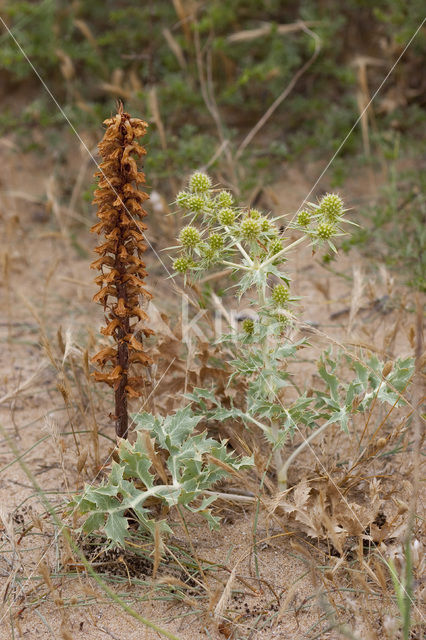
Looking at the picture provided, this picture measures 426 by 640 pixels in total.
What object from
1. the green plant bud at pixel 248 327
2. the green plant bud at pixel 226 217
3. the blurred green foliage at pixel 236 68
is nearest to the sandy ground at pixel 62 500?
the green plant bud at pixel 248 327

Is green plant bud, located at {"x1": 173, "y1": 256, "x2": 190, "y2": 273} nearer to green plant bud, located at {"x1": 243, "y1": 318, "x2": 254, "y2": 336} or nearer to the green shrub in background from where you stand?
green plant bud, located at {"x1": 243, "y1": 318, "x2": 254, "y2": 336}

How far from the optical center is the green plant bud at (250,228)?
204 cm

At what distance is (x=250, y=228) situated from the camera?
2.04 meters

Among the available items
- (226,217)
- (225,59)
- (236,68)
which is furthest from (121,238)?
(236,68)

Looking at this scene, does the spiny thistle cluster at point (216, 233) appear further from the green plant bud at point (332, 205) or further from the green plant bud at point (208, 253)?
the green plant bud at point (332, 205)

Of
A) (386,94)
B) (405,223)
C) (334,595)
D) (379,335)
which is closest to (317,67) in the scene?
(386,94)

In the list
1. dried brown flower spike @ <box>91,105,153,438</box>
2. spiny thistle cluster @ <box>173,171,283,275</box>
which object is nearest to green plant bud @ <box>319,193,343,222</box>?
spiny thistle cluster @ <box>173,171,283,275</box>

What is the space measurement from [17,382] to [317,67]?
300 centimetres

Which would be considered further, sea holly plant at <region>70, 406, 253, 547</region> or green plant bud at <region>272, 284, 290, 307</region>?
green plant bud at <region>272, 284, 290, 307</region>

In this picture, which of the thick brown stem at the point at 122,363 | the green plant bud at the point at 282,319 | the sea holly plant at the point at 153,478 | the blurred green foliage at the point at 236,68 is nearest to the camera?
the sea holly plant at the point at 153,478

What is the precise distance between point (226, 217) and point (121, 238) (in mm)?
325

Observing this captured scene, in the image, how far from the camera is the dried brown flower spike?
2055mm

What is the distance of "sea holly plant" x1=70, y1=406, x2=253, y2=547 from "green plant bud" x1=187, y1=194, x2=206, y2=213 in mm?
615

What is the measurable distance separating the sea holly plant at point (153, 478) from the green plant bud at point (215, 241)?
1.66 feet
